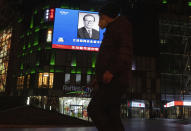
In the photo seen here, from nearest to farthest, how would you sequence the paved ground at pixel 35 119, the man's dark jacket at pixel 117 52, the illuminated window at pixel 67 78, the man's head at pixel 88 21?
the man's dark jacket at pixel 117 52
the paved ground at pixel 35 119
the illuminated window at pixel 67 78
the man's head at pixel 88 21

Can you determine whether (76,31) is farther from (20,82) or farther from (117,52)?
(117,52)

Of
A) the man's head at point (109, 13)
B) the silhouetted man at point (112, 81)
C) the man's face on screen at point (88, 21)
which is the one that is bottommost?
the silhouetted man at point (112, 81)

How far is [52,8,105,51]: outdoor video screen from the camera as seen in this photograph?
3562cm

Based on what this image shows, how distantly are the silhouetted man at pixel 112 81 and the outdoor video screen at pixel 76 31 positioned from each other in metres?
33.5

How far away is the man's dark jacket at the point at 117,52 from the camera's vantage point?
2094mm

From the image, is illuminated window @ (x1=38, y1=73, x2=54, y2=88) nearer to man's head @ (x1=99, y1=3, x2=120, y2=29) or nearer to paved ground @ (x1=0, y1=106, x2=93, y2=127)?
paved ground @ (x1=0, y1=106, x2=93, y2=127)

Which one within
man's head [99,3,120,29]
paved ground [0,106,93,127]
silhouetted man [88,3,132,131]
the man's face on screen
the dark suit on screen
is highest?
the man's face on screen

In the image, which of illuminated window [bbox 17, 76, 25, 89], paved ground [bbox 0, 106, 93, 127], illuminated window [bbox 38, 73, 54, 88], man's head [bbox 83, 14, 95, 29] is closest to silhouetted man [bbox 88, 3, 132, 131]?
paved ground [bbox 0, 106, 93, 127]

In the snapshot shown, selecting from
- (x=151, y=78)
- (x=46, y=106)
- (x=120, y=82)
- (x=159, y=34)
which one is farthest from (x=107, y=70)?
(x=159, y=34)

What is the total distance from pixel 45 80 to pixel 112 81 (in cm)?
3325

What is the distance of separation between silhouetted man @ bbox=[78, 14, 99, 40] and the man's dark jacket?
3410 cm

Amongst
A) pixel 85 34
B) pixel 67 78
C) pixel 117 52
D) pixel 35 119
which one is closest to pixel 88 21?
pixel 85 34

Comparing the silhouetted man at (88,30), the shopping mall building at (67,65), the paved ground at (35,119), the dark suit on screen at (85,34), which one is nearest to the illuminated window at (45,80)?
the shopping mall building at (67,65)

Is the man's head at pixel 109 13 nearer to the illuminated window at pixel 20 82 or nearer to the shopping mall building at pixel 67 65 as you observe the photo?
the shopping mall building at pixel 67 65
